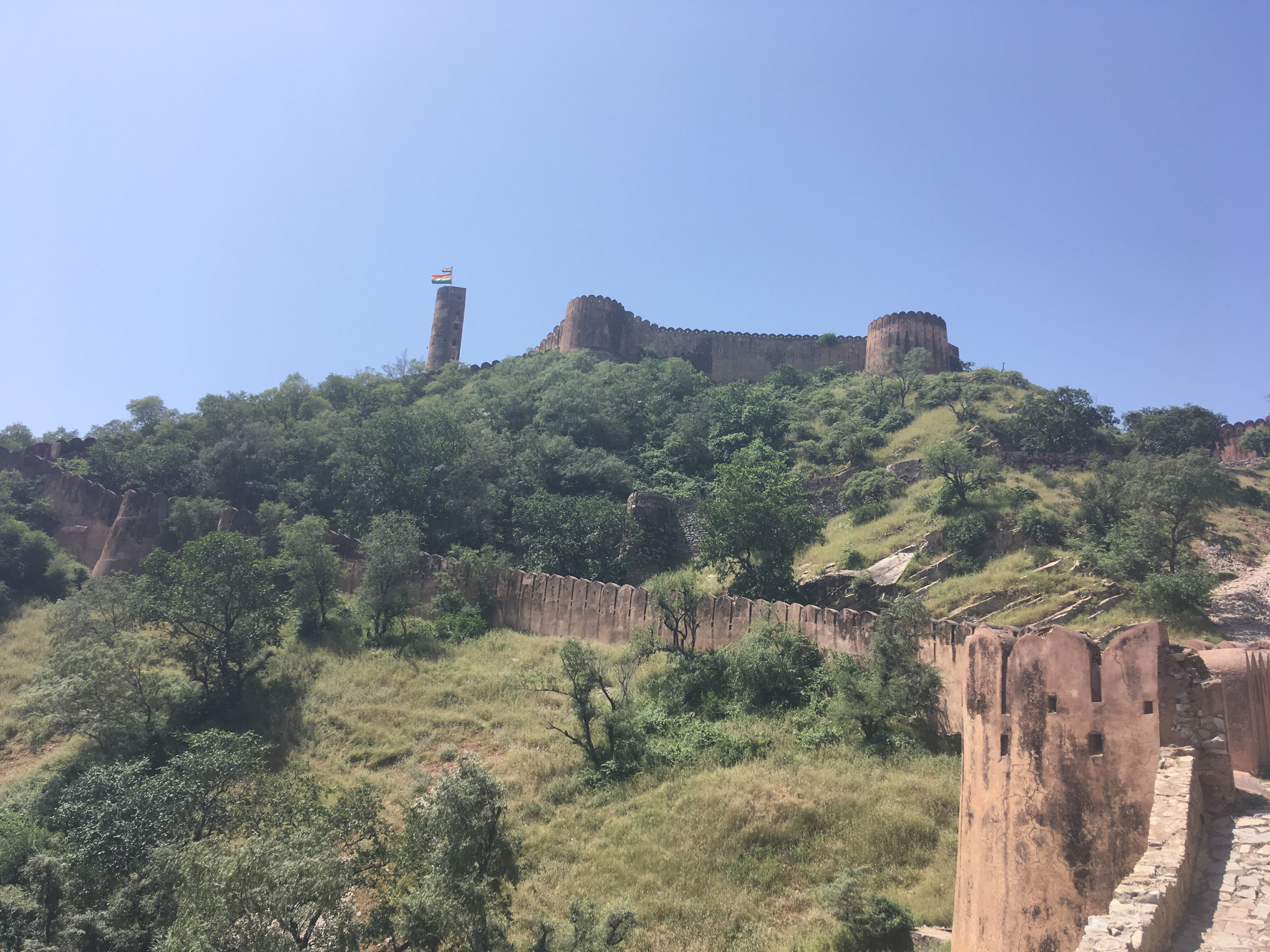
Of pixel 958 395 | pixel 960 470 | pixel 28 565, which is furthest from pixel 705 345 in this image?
pixel 28 565

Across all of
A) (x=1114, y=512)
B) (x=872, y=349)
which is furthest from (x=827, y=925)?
(x=872, y=349)

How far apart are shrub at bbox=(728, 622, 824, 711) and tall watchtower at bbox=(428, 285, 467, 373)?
2110 inches

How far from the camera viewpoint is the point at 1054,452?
34.7 metres

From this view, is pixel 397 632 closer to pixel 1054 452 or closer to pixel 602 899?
pixel 602 899

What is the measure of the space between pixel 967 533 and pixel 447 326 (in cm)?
5351

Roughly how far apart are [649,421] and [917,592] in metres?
22.9

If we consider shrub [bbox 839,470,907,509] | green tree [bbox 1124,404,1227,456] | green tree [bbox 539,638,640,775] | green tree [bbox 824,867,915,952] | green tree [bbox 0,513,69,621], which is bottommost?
green tree [bbox 824,867,915,952]

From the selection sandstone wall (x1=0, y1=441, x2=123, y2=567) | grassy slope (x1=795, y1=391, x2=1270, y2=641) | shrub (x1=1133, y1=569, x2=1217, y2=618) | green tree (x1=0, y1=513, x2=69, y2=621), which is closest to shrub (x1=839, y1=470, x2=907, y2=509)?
grassy slope (x1=795, y1=391, x2=1270, y2=641)

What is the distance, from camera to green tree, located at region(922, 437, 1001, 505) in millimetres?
29172

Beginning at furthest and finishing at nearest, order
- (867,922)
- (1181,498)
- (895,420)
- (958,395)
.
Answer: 1. (958,395)
2. (895,420)
3. (1181,498)
4. (867,922)

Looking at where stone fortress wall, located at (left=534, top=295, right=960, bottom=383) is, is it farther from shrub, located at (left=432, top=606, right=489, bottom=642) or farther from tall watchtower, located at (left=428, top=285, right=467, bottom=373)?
shrub, located at (left=432, top=606, right=489, bottom=642)

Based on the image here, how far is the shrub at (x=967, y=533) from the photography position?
26.4 m

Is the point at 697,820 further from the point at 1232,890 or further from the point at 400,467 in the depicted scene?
the point at 400,467

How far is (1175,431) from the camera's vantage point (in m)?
34.4
